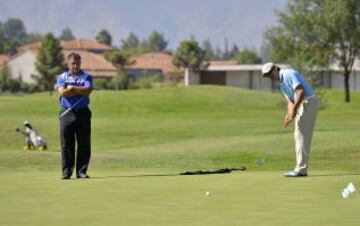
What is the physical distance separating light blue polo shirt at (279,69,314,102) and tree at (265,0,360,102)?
69515 millimetres

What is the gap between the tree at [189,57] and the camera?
13130 cm

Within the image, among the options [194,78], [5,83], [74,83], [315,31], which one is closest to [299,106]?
[74,83]

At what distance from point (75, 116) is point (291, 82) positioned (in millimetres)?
3493

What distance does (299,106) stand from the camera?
14297 millimetres

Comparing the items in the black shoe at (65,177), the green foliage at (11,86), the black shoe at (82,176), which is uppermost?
the black shoe at (65,177)

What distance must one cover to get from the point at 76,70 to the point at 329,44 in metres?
74.7

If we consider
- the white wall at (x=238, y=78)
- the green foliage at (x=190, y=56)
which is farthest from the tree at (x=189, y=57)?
the white wall at (x=238, y=78)

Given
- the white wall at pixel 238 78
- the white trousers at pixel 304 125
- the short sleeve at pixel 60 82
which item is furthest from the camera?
the white wall at pixel 238 78

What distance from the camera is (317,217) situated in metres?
9.62

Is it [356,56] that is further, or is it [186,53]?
[186,53]

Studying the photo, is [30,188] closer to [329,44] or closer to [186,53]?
[329,44]

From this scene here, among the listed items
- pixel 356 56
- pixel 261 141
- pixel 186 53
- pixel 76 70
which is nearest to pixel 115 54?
pixel 186 53

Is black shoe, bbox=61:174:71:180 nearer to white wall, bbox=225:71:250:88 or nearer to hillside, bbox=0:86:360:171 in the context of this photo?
hillside, bbox=0:86:360:171

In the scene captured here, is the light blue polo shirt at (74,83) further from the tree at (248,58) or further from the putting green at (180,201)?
the tree at (248,58)
